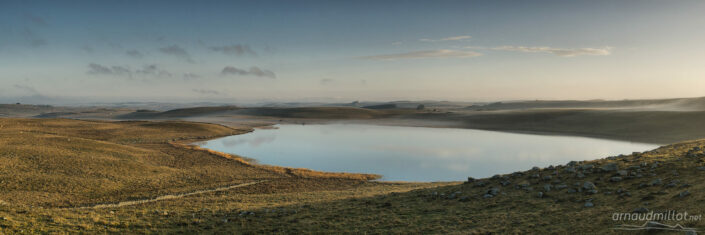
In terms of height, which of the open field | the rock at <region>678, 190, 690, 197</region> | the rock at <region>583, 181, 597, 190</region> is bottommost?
the open field

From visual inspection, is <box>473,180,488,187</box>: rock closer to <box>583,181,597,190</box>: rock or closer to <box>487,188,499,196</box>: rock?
<box>487,188,499,196</box>: rock

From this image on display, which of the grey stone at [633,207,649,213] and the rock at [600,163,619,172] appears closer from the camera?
the grey stone at [633,207,649,213]

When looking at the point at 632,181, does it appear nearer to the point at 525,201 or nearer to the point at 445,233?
the point at 525,201

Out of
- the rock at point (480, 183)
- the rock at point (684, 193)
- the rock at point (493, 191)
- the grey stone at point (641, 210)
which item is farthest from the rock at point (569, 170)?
the grey stone at point (641, 210)

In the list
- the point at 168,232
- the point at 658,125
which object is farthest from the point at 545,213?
the point at 658,125

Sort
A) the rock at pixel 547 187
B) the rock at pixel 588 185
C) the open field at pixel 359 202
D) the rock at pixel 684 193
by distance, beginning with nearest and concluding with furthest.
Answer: the rock at pixel 684 193
the open field at pixel 359 202
the rock at pixel 588 185
the rock at pixel 547 187

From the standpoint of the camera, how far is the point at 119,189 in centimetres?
2306

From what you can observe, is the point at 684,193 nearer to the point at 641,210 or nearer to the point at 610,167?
the point at 641,210

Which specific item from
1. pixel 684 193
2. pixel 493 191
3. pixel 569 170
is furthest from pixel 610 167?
pixel 684 193

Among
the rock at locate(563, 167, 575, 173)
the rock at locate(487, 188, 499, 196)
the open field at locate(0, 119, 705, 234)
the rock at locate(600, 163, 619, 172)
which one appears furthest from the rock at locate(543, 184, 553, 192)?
the rock at locate(600, 163, 619, 172)

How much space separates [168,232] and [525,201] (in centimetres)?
1388

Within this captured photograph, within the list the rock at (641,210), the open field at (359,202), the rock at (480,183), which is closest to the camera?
the rock at (641,210)

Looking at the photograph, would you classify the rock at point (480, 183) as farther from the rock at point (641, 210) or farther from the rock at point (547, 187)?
the rock at point (641, 210)

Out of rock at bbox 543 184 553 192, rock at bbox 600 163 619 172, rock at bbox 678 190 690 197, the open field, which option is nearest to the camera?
rock at bbox 678 190 690 197
